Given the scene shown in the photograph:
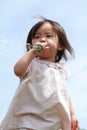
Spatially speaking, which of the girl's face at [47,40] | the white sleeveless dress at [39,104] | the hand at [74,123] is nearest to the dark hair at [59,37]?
the girl's face at [47,40]

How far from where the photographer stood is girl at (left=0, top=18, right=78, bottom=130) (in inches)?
135

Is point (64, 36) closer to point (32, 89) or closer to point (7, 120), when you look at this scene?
point (32, 89)

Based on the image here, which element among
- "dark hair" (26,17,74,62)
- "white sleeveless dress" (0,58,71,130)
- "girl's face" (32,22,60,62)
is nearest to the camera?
"white sleeveless dress" (0,58,71,130)

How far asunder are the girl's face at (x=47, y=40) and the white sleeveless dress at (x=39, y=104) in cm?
17

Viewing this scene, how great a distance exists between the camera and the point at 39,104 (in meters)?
3.45

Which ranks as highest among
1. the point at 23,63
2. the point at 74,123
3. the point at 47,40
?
the point at 47,40

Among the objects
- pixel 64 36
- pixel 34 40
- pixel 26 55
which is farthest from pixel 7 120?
pixel 64 36

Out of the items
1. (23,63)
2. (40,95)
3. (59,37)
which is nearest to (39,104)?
(40,95)

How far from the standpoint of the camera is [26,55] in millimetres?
3447

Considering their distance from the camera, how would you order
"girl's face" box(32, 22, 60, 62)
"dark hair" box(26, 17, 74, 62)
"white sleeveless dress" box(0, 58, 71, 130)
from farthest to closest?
"dark hair" box(26, 17, 74, 62) → "girl's face" box(32, 22, 60, 62) → "white sleeveless dress" box(0, 58, 71, 130)

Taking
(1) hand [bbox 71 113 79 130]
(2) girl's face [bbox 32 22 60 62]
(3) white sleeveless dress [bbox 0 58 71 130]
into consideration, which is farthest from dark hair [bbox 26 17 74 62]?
(1) hand [bbox 71 113 79 130]

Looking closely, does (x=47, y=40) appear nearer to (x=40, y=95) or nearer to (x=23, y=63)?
(x=23, y=63)

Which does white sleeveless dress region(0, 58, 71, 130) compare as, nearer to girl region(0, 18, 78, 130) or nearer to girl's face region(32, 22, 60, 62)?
girl region(0, 18, 78, 130)

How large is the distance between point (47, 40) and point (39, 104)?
2.30 feet
